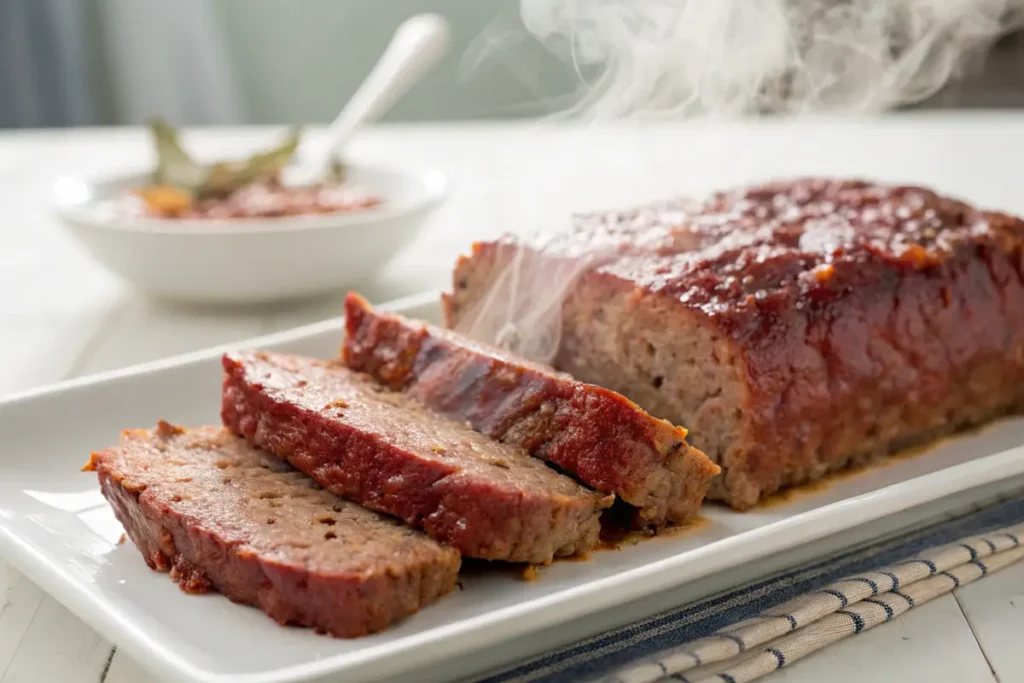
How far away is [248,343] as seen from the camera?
3463 millimetres

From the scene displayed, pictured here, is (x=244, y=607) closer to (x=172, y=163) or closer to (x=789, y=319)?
A: (x=789, y=319)

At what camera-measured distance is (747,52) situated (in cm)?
376

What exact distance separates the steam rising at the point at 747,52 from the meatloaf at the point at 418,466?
2.42 feet

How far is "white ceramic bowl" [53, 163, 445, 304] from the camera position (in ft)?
14.0

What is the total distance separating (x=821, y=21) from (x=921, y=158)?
3336 millimetres

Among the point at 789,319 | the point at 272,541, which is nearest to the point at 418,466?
the point at 272,541

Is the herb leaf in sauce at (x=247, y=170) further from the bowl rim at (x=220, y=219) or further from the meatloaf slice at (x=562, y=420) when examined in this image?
the meatloaf slice at (x=562, y=420)

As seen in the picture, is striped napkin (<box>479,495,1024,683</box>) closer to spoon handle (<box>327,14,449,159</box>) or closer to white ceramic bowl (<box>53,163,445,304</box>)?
white ceramic bowl (<box>53,163,445,304</box>)

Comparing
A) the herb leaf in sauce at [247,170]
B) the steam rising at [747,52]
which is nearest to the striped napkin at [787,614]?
the steam rising at [747,52]

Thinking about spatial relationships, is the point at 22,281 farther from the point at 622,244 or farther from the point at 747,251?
the point at 747,251

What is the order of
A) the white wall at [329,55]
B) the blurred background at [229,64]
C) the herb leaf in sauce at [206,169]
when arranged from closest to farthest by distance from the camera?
the herb leaf in sauce at [206,169]
the blurred background at [229,64]
the white wall at [329,55]

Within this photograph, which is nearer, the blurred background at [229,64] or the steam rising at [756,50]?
the steam rising at [756,50]

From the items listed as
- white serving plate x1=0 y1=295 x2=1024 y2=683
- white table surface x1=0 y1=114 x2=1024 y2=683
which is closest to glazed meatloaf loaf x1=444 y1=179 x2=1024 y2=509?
white serving plate x1=0 y1=295 x2=1024 y2=683

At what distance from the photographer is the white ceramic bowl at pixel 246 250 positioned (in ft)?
14.0
